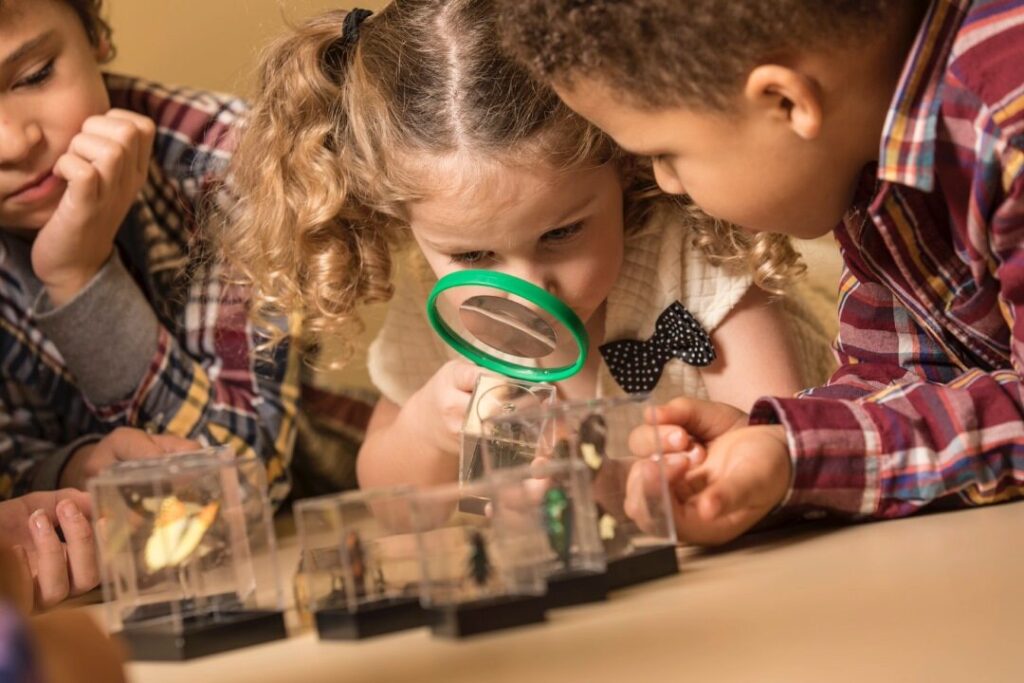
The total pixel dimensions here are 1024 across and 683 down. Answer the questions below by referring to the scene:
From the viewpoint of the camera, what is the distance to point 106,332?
64.1 inches

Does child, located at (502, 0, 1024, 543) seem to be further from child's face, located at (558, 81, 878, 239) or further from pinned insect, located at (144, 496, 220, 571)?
pinned insect, located at (144, 496, 220, 571)

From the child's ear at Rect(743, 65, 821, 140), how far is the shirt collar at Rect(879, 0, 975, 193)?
6 cm

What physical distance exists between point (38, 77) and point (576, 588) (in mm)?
1081

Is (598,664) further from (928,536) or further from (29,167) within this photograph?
(29,167)

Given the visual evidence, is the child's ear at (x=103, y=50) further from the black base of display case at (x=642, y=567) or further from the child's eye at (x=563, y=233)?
the black base of display case at (x=642, y=567)

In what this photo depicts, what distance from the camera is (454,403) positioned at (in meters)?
1.41

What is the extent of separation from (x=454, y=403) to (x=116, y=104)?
748 mm

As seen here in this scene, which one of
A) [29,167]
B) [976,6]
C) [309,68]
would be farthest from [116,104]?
[976,6]

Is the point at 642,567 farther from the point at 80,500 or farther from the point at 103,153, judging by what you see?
the point at 103,153

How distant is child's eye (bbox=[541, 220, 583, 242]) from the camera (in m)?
1.31

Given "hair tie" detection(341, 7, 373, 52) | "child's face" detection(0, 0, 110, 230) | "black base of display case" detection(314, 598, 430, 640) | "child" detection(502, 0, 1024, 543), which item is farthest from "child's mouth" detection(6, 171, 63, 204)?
"black base of display case" detection(314, 598, 430, 640)

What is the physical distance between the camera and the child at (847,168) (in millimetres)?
917

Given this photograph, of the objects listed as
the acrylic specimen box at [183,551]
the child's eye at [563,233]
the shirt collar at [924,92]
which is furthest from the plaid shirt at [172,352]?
the shirt collar at [924,92]

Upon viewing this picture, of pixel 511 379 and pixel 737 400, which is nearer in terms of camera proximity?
pixel 511 379
